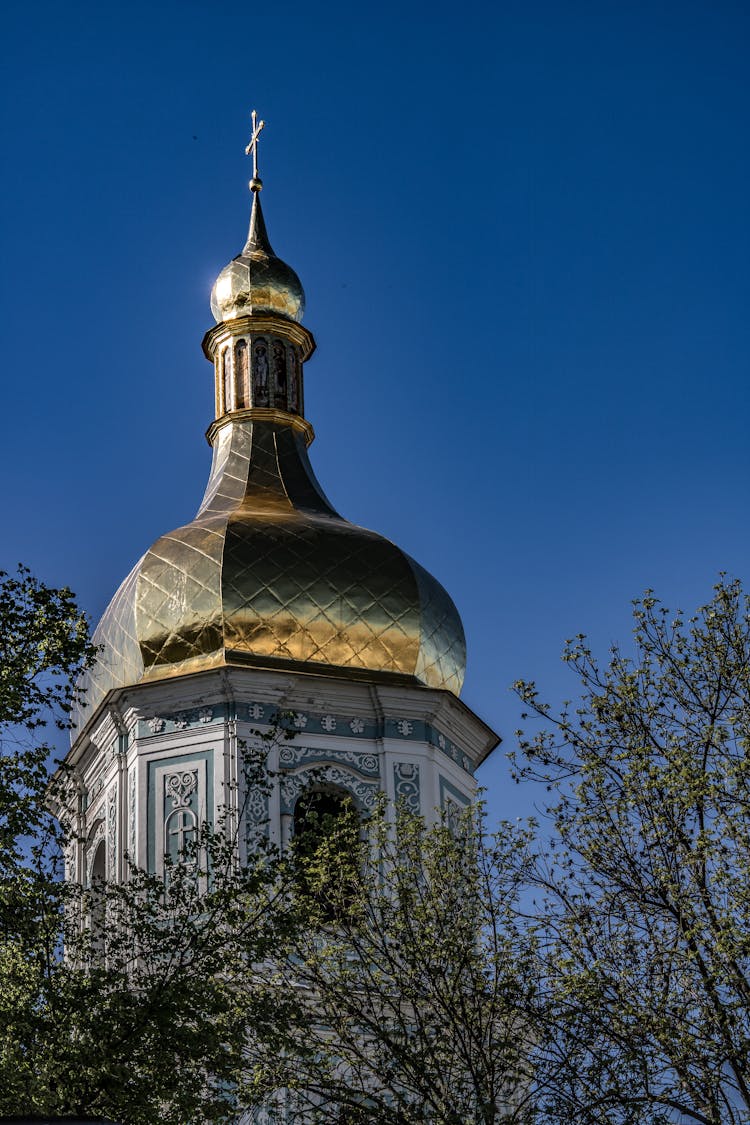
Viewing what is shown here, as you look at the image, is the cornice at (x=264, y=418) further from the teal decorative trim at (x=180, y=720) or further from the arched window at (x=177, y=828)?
→ the arched window at (x=177, y=828)

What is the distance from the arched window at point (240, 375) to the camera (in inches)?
1145

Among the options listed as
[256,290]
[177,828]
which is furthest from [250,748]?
[256,290]

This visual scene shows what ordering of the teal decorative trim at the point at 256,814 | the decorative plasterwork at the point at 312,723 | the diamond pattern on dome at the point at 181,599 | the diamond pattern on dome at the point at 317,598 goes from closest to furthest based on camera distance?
the teal decorative trim at the point at 256,814
the decorative plasterwork at the point at 312,723
the diamond pattern on dome at the point at 181,599
the diamond pattern on dome at the point at 317,598

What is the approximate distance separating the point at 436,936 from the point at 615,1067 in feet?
9.09

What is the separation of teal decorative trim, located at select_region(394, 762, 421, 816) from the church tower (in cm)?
2

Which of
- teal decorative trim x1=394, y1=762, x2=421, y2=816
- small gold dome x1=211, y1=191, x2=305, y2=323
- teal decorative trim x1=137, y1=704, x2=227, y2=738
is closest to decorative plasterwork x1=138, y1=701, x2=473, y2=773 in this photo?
teal decorative trim x1=137, y1=704, x2=227, y2=738

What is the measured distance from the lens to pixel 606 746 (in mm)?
16703

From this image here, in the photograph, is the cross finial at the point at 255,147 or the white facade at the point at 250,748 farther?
the cross finial at the point at 255,147

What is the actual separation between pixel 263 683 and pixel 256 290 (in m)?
7.53

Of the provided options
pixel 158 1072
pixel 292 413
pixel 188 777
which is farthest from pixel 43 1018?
pixel 292 413

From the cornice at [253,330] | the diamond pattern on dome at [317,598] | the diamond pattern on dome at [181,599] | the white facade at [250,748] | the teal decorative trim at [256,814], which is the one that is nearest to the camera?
the teal decorative trim at [256,814]

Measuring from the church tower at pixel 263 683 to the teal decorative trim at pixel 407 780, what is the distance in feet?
0.05

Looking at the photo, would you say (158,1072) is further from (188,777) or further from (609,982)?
(188,777)

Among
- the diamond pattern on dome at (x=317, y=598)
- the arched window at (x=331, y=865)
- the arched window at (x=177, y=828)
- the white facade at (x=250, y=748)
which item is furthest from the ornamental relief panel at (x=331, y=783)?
the arched window at (x=331, y=865)
